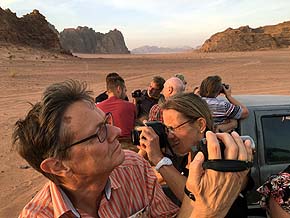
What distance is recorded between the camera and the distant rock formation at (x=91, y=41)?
108562 millimetres

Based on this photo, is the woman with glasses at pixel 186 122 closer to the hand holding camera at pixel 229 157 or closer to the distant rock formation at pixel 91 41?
the hand holding camera at pixel 229 157

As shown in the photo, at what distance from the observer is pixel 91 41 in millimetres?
115000

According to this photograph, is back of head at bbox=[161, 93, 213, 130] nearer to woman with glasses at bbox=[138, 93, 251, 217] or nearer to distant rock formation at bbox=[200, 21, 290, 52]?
woman with glasses at bbox=[138, 93, 251, 217]

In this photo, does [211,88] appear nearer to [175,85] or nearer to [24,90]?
[175,85]

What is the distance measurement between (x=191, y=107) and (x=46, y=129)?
1.27 meters

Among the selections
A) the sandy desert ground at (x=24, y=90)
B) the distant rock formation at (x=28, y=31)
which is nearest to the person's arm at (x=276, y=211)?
the sandy desert ground at (x=24, y=90)

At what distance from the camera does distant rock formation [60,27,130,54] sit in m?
109

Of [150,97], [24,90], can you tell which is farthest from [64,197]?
[24,90]

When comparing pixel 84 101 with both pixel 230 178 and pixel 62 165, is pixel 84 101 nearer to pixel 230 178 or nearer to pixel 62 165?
pixel 62 165

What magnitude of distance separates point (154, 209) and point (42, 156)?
2.03ft

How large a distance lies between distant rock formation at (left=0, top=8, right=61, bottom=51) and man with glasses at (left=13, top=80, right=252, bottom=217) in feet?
135

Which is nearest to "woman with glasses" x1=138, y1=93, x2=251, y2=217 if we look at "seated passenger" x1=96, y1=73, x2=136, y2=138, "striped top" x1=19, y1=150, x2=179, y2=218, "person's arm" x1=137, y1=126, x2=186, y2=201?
"person's arm" x1=137, y1=126, x2=186, y2=201

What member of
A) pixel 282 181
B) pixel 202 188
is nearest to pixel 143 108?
pixel 282 181

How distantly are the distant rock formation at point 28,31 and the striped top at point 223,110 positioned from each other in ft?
128
